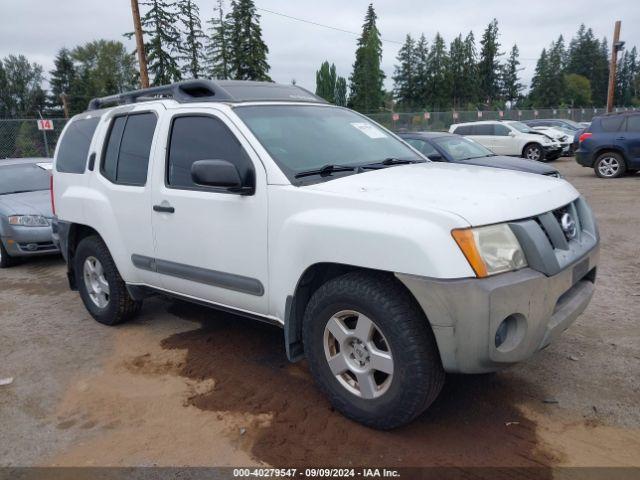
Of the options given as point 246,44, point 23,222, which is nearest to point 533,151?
point 23,222

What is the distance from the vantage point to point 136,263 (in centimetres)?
433

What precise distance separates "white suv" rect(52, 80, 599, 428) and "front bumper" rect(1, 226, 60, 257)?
11.0ft

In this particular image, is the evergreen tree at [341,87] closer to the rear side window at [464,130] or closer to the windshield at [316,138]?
the rear side window at [464,130]

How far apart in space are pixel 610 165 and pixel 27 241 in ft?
45.6

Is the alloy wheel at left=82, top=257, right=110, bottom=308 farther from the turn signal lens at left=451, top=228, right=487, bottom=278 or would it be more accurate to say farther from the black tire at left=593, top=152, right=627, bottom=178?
the black tire at left=593, top=152, right=627, bottom=178

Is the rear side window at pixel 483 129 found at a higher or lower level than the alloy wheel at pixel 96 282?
higher

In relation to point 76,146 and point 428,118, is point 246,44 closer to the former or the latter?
point 428,118

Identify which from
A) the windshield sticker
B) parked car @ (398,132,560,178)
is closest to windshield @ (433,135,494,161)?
parked car @ (398,132,560,178)

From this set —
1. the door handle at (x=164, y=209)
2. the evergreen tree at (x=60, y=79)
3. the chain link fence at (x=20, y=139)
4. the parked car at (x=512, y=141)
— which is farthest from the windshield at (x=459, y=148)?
the evergreen tree at (x=60, y=79)

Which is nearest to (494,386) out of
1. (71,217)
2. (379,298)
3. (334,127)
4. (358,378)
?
(358,378)

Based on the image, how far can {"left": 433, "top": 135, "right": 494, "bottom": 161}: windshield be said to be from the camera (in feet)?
31.9

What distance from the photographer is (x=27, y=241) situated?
753 cm

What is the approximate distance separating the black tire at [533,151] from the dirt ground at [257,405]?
1456 cm

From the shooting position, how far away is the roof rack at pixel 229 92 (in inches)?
155
